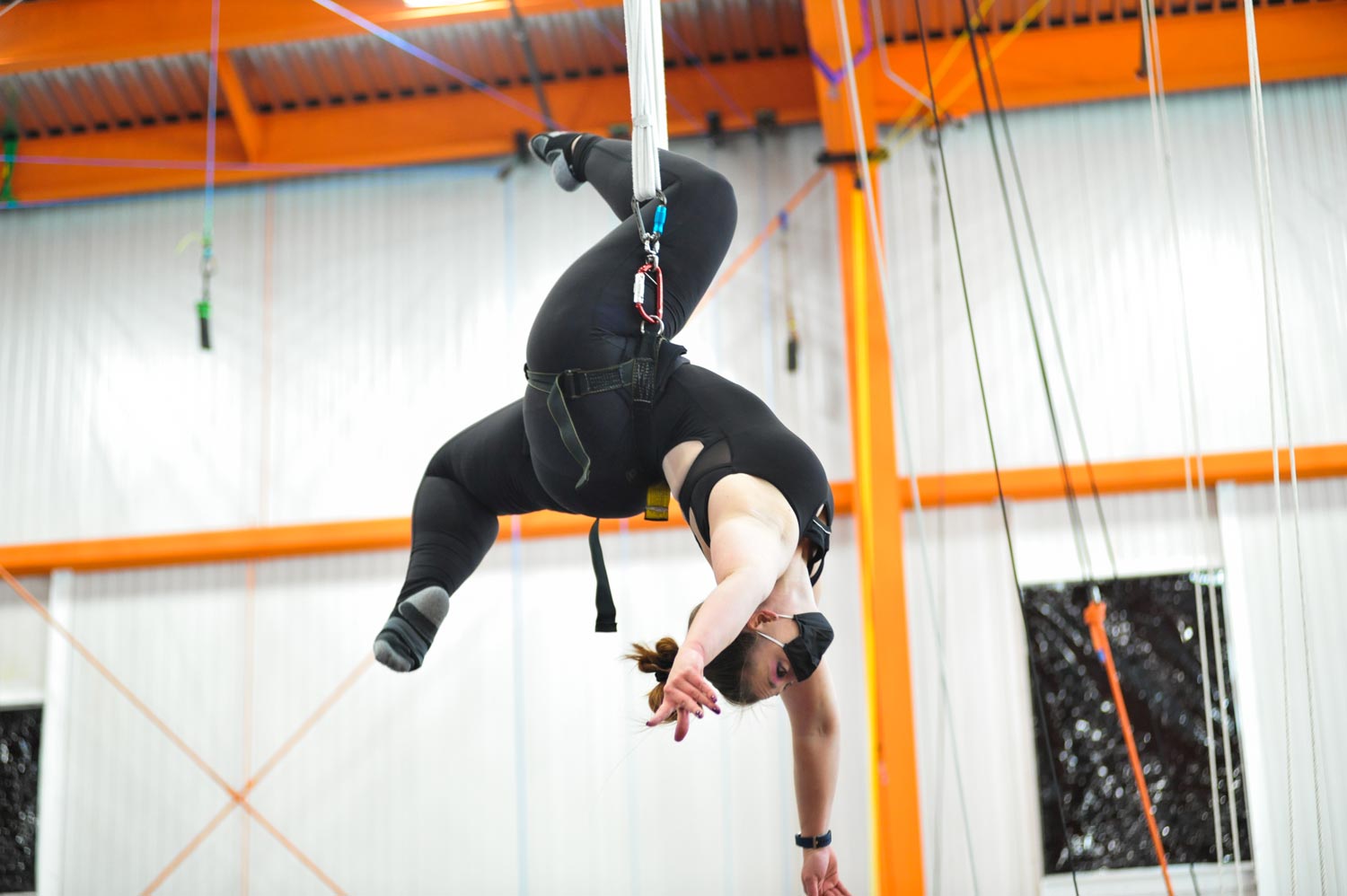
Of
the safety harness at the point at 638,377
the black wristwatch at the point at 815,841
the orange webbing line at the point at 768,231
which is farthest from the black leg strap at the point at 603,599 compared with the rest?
the orange webbing line at the point at 768,231

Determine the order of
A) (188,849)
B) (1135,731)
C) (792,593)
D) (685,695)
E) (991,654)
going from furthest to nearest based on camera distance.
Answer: (188,849) → (991,654) → (1135,731) → (792,593) → (685,695)

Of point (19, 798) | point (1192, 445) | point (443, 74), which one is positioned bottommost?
point (19, 798)

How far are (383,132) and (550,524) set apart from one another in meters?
2.34

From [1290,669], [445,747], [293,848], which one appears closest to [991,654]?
[1290,669]

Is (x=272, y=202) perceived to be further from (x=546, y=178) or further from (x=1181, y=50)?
(x=1181, y=50)

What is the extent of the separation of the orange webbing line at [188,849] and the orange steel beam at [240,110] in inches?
130

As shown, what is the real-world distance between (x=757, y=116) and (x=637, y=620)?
2514mm

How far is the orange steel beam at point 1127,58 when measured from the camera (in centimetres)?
610

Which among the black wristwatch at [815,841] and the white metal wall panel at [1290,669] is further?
the white metal wall panel at [1290,669]

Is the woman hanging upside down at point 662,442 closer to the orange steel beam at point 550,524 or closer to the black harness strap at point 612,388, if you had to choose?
the black harness strap at point 612,388

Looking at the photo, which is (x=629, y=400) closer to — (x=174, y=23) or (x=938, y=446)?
(x=938, y=446)

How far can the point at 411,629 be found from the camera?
2.23 meters

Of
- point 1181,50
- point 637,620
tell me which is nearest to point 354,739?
point 637,620

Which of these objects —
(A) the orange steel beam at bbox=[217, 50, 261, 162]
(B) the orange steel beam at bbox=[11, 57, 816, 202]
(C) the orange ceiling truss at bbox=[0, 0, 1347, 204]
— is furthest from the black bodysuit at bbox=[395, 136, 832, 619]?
(A) the orange steel beam at bbox=[217, 50, 261, 162]
